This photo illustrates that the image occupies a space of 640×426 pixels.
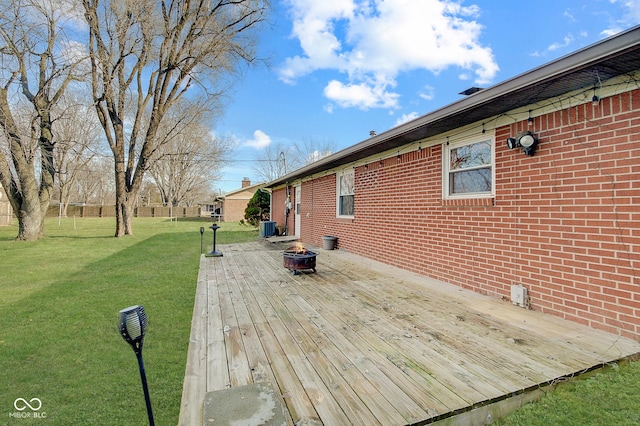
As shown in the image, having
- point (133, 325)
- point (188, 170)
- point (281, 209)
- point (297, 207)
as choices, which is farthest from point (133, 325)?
point (188, 170)

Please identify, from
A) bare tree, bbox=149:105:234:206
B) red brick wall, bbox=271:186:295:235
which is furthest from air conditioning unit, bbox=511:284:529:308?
bare tree, bbox=149:105:234:206

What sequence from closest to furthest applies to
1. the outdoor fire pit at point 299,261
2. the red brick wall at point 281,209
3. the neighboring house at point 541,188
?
the neighboring house at point 541,188, the outdoor fire pit at point 299,261, the red brick wall at point 281,209

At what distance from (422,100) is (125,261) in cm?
1637

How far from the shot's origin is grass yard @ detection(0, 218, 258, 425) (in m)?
2.27

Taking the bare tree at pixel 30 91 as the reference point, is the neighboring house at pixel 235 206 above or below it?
below

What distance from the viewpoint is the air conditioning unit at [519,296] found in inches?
140

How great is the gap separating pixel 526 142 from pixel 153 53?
624 inches

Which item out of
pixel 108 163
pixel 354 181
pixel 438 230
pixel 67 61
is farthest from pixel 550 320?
pixel 108 163

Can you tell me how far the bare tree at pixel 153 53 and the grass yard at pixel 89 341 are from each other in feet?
27.8

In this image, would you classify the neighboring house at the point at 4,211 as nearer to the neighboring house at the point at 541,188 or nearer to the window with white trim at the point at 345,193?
the window with white trim at the point at 345,193

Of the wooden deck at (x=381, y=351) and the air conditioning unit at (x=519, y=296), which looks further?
the air conditioning unit at (x=519, y=296)

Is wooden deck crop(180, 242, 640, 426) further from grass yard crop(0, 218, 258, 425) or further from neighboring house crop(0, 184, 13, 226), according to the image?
neighboring house crop(0, 184, 13, 226)

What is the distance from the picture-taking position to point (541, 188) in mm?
3439

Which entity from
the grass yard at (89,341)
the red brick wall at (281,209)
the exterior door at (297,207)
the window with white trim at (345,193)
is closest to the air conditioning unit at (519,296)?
the grass yard at (89,341)
